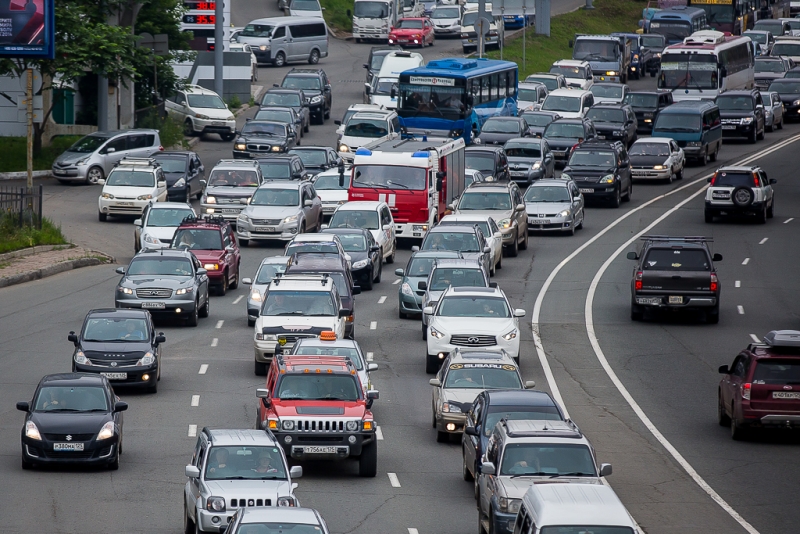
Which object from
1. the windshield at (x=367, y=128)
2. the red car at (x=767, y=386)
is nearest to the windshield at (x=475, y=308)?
the red car at (x=767, y=386)

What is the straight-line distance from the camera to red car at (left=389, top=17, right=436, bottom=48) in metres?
86.1

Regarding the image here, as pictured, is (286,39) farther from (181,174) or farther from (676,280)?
(676,280)

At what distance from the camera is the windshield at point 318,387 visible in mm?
20438

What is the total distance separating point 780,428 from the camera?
885 inches

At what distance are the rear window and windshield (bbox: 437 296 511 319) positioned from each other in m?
5.86

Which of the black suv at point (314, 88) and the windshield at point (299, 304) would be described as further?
the black suv at point (314, 88)

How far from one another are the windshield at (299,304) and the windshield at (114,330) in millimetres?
2703

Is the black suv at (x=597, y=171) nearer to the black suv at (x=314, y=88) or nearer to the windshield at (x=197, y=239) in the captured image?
the windshield at (x=197, y=239)

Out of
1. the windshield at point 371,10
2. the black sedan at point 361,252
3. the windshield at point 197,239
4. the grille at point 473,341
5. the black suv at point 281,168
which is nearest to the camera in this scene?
the grille at point 473,341

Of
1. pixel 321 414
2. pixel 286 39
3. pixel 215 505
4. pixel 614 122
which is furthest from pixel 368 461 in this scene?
pixel 286 39

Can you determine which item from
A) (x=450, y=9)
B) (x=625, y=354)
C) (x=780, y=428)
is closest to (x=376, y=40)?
(x=450, y=9)

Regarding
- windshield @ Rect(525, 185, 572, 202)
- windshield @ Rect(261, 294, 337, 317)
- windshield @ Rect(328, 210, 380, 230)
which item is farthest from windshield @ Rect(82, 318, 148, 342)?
windshield @ Rect(525, 185, 572, 202)

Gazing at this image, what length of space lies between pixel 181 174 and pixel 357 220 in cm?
Answer: 1003

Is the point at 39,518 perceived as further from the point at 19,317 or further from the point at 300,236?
the point at 300,236
